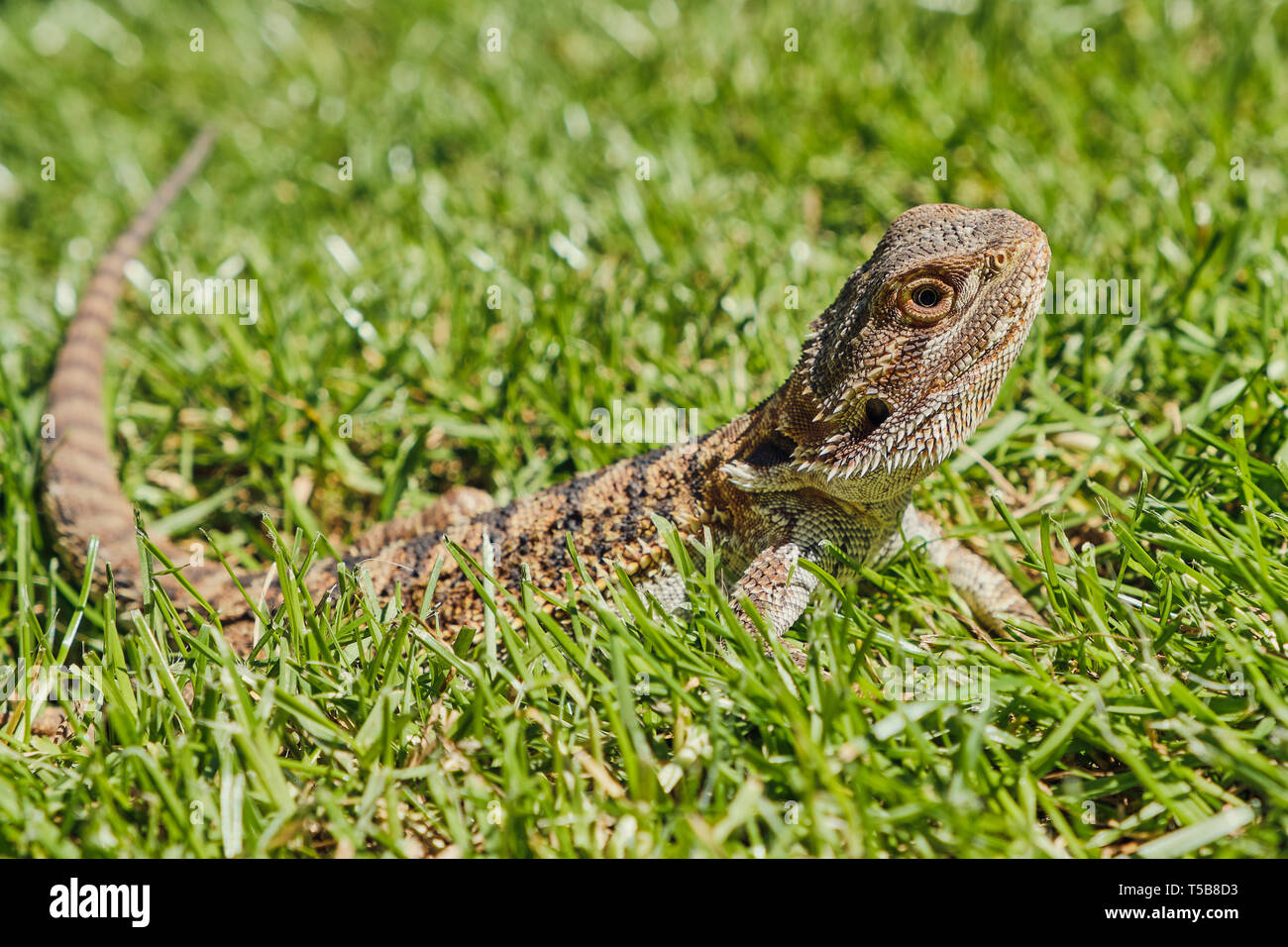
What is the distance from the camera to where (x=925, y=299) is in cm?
303

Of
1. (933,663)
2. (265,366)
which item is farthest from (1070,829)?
(265,366)

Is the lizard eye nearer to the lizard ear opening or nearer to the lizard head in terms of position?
the lizard head

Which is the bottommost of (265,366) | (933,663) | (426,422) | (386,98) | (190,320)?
(933,663)

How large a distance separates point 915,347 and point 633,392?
1.80 metres

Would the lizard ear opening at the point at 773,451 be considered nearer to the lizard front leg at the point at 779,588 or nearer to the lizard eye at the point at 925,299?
the lizard front leg at the point at 779,588

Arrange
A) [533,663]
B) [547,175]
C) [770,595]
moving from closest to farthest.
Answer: [533,663] < [770,595] < [547,175]

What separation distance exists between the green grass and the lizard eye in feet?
2.49

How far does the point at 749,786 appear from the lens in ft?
7.86

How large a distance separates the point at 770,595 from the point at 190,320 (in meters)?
3.91

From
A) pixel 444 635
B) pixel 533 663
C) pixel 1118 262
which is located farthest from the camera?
pixel 1118 262

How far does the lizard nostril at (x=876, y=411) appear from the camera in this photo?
313 centimetres

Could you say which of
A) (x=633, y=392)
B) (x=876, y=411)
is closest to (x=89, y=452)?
(x=633, y=392)

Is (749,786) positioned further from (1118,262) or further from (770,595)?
(1118,262)

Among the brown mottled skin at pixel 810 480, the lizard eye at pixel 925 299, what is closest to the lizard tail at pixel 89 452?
the brown mottled skin at pixel 810 480
